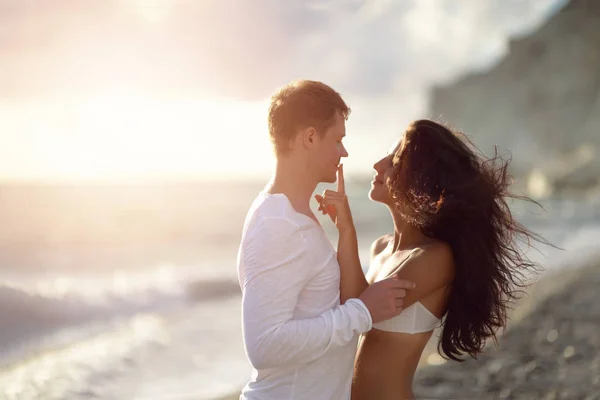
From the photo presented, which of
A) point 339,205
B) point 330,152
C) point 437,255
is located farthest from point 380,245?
point 330,152

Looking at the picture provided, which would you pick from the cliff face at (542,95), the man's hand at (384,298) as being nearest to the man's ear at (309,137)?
the man's hand at (384,298)

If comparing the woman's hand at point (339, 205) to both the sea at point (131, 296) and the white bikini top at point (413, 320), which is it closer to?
the white bikini top at point (413, 320)

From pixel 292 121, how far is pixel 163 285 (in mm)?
14126

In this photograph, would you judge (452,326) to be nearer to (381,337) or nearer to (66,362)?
(381,337)

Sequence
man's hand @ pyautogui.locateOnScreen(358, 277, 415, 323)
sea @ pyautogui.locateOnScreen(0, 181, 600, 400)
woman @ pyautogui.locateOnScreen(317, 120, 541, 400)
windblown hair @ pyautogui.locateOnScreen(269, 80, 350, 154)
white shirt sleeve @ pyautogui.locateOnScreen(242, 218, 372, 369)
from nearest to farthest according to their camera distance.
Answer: white shirt sleeve @ pyautogui.locateOnScreen(242, 218, 372, 369)
windblown hair @ pyautogui.locateOnScreen(269, 80, 350, 154)
man's hand @ pyautogui.locateOnScreen(358, 277, 415, 323)
woman @ pyautogui.locateOnScreen(317, 120, 541, 400)
sea @ pyautogui.locateOnScreen(0, 181, 600, 400)

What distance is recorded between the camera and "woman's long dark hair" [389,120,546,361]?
323 centimetres

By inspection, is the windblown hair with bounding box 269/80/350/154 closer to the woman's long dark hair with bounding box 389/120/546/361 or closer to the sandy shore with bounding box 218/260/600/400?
the woman's long dark hair with bounding box 389/120/546/361

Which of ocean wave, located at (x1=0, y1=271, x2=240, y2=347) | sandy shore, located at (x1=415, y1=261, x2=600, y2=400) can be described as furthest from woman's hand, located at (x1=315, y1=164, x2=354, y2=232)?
ocean wave, located at (x1=0, y1=271, x2=240, y2=347)

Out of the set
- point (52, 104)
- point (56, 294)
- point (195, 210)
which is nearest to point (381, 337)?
point (56, 294)

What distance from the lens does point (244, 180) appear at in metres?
70.2

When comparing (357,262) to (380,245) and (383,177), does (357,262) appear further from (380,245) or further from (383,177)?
(380,245)

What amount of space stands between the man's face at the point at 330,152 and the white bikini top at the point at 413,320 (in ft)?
2.74

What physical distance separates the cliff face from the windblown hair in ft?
219

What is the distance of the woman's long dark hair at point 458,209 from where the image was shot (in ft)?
10.6
